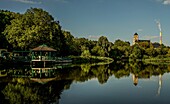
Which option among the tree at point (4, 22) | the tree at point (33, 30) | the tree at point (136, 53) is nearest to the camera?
the tree at point (33, 30)

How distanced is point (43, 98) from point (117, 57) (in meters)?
82.6

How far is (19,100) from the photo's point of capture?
11570 mm

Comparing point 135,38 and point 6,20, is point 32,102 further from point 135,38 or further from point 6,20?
point 135,38

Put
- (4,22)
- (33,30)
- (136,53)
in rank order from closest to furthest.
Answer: (33,30)
(4,22)
(136,53)

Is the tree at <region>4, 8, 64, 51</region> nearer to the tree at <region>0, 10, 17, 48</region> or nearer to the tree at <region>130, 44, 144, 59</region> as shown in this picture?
the tree at <region>0, 10, 17, 48</region>

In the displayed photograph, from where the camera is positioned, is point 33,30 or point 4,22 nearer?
point 33,30

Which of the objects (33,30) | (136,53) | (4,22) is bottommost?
(136,53)

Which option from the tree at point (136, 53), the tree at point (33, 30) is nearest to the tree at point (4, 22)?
the tree at point (33, 30)

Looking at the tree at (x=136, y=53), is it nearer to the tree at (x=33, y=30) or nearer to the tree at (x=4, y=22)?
→ the tree at (x=33, y=30)

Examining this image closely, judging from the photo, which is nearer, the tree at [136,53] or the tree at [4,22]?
the tree at [4,22]

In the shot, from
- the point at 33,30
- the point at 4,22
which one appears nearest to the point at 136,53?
the point at 4,22

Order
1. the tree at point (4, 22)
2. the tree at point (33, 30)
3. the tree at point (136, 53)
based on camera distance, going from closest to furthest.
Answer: the tree at point (33, 30)
the tree at point (4, 22)
the tree at point (136, 53)

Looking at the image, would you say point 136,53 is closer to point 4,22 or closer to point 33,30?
point 4,22

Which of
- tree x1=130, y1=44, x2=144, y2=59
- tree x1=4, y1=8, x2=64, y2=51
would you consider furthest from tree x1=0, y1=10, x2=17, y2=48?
tree x1=130, y1=44, x2=144, y2=59
